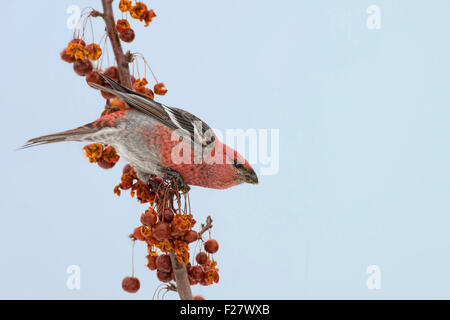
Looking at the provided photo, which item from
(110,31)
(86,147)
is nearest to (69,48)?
(110,31)

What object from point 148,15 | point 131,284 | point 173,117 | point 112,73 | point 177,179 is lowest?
point 131,284

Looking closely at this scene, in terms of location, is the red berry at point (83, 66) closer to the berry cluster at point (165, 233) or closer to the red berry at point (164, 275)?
the berry cluster at point (165, 233)

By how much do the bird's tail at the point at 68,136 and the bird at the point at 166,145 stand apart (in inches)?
1.2

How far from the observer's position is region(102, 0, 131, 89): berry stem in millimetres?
1073

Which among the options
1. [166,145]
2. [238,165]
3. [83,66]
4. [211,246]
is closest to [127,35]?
[83,66]

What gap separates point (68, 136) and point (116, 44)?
0.23 m

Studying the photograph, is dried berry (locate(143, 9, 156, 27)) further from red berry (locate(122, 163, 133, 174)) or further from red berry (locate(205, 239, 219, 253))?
red berry (locate(205, 239, 219, 253))

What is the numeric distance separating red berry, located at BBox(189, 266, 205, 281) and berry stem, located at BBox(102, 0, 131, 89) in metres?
0.45

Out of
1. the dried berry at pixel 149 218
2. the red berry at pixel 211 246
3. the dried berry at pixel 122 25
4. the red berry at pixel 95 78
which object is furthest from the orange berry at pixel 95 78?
the red berry at pixel 211 246

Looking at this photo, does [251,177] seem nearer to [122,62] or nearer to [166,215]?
[166,215]

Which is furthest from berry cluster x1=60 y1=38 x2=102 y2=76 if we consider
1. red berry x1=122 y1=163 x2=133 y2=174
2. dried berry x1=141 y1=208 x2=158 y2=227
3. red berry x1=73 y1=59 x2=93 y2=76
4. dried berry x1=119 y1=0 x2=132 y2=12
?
dried berry x1=141 y1=208 x2=158 y2=227

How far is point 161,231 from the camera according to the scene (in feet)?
3.31
